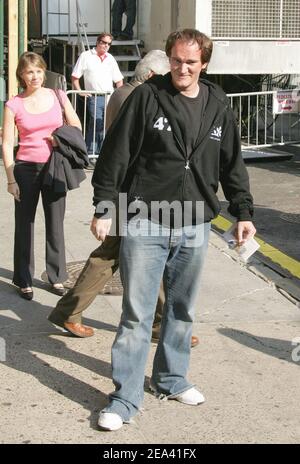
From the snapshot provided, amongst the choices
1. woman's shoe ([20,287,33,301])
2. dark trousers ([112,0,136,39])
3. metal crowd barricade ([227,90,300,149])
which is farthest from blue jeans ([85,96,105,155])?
woman's shoe ([20,287,33,301])

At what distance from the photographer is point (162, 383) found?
180 inches

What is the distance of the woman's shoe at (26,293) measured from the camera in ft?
20.4

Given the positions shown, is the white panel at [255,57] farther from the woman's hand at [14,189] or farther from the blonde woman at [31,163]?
the woman's hand at [14,189]

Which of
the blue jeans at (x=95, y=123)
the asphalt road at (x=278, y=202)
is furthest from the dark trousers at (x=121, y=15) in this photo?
the asphalt road at (x=278, y=202)

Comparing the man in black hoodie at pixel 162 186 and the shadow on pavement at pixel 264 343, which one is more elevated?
the man in black hoodie at pixel 162 186

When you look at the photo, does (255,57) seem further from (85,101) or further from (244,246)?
(244,246)

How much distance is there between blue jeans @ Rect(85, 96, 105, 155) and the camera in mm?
12352

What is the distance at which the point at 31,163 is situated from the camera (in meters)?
6.17

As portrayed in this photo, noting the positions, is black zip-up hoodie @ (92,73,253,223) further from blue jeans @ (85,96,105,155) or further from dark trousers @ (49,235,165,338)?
blue jeans @ (85,96,105,155)

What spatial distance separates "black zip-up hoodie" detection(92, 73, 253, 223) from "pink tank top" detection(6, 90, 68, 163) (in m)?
1.97

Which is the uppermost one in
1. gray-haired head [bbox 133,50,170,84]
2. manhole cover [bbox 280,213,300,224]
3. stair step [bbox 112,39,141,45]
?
stair step [bbox 112,39,141,45]

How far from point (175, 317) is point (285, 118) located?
1307 centimetres

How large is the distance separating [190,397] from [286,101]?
996 cm

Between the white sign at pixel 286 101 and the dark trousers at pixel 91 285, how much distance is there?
8.92 m
